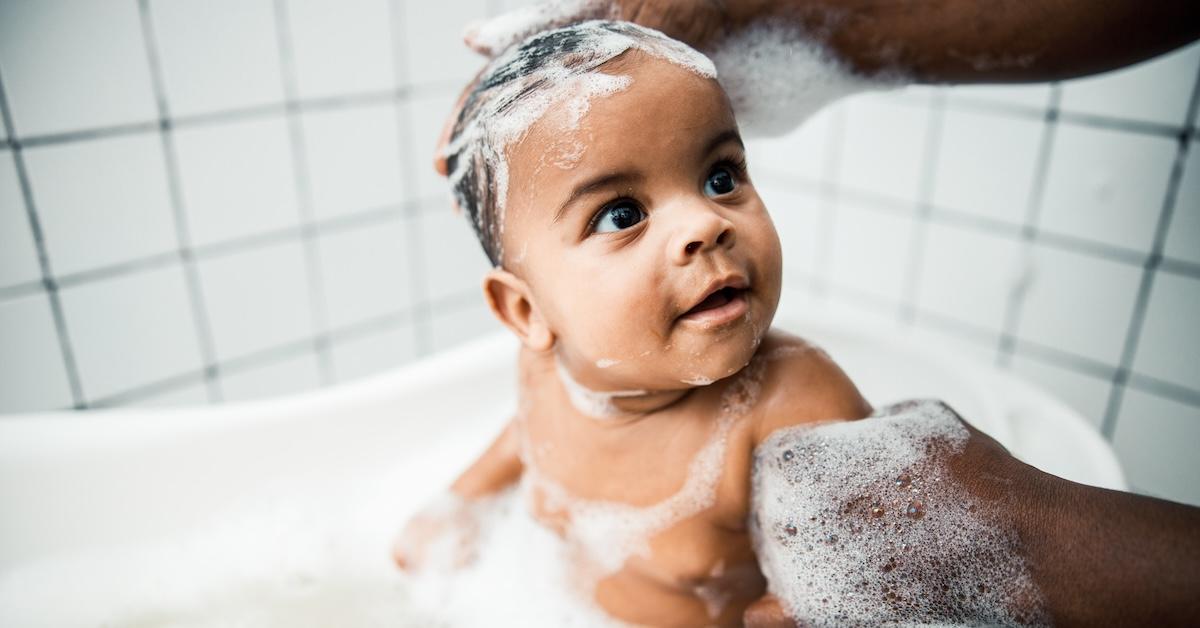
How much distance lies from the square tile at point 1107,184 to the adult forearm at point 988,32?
1.48 ft

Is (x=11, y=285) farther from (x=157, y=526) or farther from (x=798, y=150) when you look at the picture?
(x=798, y=150)

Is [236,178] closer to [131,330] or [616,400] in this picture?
[131,330]

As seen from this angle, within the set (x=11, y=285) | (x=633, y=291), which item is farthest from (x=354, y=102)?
(x=633, y=291)

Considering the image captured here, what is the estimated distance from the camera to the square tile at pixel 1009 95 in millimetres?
1269

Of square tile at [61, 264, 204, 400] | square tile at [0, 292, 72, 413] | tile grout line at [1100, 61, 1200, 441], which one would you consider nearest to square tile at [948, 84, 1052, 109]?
tile grout line at [1100, 61, 1200, 441]

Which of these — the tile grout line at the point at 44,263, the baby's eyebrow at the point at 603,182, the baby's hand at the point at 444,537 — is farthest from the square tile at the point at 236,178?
the baby's eyebrow at the point at 603,182

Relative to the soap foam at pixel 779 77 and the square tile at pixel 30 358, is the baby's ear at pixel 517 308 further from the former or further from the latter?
the square tile at pixel 30 358

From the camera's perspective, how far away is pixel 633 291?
658 millimetres

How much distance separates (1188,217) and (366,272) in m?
1.37

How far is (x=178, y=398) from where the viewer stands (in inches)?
58.2

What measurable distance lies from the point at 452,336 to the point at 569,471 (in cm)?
96

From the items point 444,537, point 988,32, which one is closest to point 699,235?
point 988,32

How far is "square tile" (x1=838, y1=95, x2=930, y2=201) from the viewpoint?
1.44 m

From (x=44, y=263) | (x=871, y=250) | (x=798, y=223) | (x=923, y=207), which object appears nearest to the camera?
(x=44, y=263)
